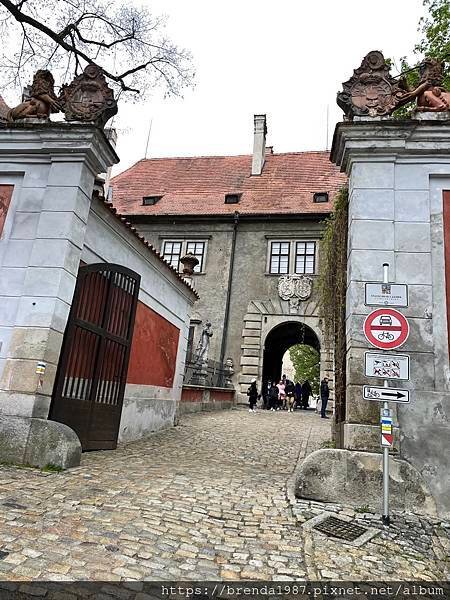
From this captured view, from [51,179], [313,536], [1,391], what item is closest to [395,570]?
[313,536]

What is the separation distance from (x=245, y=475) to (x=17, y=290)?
14.2ft

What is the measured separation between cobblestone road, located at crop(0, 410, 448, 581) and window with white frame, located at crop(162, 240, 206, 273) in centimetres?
1631

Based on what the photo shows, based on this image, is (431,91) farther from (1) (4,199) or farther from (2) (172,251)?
(2) (172,251)

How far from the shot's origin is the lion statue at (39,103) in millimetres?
7344

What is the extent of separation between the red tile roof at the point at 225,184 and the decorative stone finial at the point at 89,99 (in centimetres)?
1509

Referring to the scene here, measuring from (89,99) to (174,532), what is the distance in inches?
252

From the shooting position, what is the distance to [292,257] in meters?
21.2

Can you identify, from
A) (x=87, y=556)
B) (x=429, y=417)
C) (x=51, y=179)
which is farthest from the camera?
(x=51, y=179)

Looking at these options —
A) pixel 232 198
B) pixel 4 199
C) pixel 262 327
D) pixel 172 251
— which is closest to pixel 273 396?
pixel 262 327

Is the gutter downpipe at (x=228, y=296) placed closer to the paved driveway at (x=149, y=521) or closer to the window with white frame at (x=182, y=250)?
the window with white frame at (x=182, y=250)

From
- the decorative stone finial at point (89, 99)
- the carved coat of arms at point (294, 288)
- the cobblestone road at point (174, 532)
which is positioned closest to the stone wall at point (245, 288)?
the carved coat of arms at point (294, 288)

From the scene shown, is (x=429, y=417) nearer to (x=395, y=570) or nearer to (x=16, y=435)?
(x=395, y=570)

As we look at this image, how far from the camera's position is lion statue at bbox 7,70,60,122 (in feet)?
24.1

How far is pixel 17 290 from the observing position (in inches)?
259
